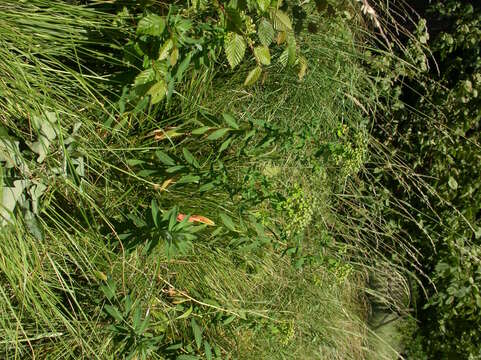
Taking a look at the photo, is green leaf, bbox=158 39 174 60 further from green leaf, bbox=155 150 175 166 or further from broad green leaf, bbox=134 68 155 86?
green leaf, bbox=155 150 175 166

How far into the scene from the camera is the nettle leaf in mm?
1985

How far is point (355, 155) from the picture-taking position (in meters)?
2.30

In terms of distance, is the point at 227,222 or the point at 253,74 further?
the point at 253,74

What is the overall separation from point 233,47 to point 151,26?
29 cm

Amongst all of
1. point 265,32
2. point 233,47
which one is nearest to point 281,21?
point 265,32

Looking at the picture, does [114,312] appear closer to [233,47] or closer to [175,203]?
[175,203]

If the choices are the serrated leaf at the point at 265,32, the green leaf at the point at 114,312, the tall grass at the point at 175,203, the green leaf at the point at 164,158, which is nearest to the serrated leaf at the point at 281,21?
the serrated leaf at the point at 265,32

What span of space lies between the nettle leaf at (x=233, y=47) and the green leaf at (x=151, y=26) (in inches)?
9.6

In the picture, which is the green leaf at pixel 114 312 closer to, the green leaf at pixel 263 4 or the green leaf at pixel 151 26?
the green leaf at pixel 151 26

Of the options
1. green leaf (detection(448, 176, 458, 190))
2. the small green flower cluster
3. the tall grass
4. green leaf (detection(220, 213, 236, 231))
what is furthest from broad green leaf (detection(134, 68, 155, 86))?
green leaf (detection(448, 176, 458, 190))

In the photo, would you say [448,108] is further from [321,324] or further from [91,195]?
[91,195]

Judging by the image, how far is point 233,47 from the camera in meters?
1.99

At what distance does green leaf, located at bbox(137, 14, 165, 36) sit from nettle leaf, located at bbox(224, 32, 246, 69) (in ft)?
0.80

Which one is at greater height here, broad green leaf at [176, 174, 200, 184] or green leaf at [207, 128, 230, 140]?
green leaf at [207, 128, 230, 140]
